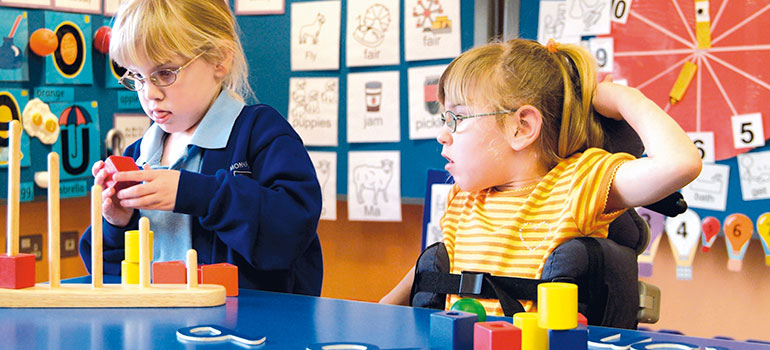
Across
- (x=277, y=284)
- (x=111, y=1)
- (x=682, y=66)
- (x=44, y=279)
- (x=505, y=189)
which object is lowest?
(x=44, y=279)

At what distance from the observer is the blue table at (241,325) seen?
737mm

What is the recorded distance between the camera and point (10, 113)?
226cm

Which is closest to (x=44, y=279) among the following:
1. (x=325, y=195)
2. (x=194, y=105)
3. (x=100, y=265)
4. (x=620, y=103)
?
(x=325, y=195)

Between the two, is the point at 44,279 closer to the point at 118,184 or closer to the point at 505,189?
the point at 118,184

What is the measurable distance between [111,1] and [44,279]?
2.87 ft

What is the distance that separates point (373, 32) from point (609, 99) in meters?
1.33

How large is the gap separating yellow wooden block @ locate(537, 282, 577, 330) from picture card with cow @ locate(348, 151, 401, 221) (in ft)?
5.86

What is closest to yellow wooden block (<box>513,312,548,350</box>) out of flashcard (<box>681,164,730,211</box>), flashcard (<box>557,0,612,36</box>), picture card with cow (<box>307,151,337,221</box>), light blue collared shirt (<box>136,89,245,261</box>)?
light blue collared shirt (<box>136,89,245,261</box>)

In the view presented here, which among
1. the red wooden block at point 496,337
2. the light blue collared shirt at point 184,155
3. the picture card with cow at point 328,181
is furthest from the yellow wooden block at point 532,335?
the picture card with cow at point 328,181

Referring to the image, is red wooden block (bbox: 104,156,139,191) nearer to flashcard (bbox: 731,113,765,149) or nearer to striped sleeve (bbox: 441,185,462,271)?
striped sleeve (bbox: 441,185,462,271)

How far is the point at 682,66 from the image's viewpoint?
6.73ft

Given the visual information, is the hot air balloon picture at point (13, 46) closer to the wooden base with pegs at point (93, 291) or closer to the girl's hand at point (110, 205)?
the girl's hand at point (110, 205)

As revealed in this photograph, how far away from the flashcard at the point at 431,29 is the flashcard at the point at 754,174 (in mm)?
811

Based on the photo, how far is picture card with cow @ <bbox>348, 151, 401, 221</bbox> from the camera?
96.0 inches
